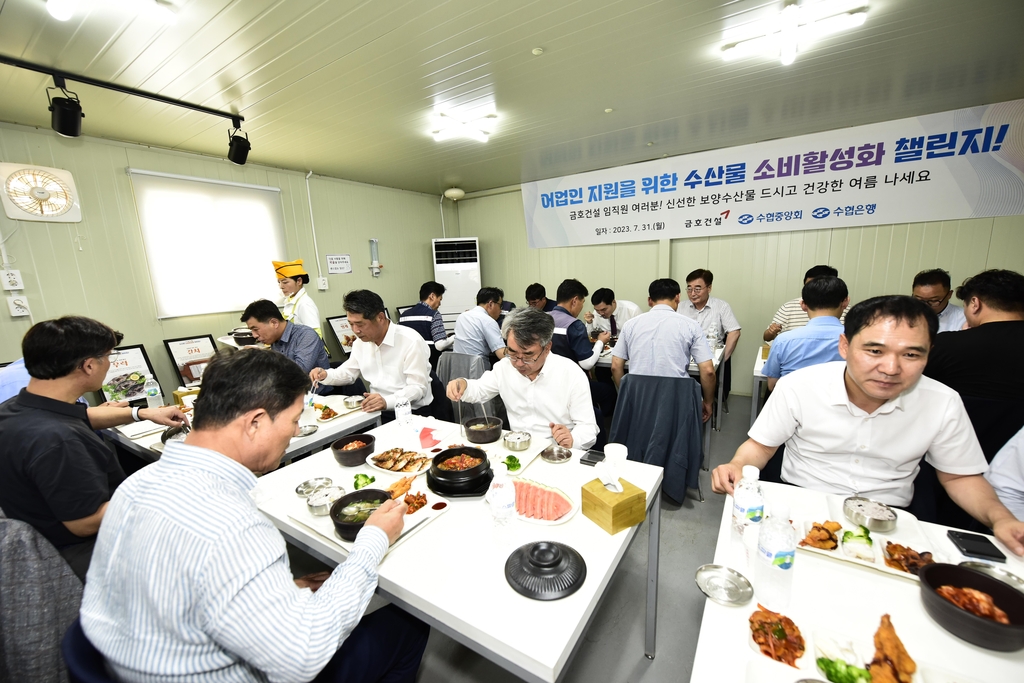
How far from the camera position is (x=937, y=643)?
0.80m

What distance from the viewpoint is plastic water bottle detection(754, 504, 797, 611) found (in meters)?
0.92

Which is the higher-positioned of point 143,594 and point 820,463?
point 143,594

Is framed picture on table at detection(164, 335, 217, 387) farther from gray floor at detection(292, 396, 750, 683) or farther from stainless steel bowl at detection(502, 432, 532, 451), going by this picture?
stainless steel bowl at detection(502, 432, 532, 451)

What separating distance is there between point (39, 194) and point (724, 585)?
500 centimetres

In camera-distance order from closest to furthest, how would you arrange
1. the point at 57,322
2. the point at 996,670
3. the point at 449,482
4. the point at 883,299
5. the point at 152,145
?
the point at 996,670, the point at 883,299, the point at 449,482, the point at 57,322, the point at 152,145

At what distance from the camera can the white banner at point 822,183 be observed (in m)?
3.17

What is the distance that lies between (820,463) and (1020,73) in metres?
3.45

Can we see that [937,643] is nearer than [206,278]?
Yes

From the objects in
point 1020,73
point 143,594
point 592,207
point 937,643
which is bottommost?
point 937,643

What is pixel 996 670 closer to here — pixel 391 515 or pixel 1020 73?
pixel 391 515

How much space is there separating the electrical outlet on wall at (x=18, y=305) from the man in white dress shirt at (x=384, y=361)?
8.09 ft

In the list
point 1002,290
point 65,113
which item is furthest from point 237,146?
point 1002,290

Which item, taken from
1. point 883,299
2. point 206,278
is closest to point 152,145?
point 206,278

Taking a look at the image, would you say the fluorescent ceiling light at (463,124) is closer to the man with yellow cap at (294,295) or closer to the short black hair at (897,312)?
the man with yellow cap at (294,295)
